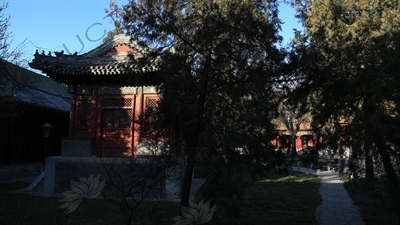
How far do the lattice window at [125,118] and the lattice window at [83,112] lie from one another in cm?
108

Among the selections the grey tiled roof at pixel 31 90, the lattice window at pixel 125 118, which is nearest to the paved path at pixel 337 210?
the lattice window at pixel 125 118

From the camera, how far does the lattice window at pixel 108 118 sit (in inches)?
461

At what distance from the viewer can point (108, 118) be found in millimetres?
11781

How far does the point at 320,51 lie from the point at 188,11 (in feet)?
7.60

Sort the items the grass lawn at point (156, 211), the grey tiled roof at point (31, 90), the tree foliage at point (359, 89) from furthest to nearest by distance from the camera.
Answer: the grey tiled roof at point (31, 90)
the grass lawn at point (156, 211)
the tree foliage at point (359, 89)

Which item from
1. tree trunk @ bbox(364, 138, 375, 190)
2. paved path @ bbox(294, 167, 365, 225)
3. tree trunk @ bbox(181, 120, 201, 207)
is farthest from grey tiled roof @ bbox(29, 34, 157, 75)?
tree trunk @ bbox(364, 138, 375, 190)

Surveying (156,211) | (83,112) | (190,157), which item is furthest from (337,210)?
(83,112)

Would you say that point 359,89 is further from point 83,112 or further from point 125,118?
point 83,112

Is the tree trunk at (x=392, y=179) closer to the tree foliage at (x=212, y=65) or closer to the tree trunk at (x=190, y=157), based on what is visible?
the tree foliage at (x=212, y=65)

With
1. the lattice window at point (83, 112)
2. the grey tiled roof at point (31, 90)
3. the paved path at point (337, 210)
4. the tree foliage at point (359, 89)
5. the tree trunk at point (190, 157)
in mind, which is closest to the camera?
the tree foliage at point (359, 89)

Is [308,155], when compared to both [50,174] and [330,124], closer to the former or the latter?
[330,124]

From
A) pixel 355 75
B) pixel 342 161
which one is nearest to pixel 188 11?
pixel 355 75

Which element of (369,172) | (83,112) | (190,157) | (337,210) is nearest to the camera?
(369,172)

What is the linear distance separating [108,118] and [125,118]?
0.55 m
